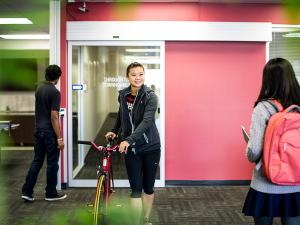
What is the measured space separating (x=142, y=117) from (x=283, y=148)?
116cm

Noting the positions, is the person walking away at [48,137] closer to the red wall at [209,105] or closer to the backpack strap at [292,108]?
the red wall at [209,105]

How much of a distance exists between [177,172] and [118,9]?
3923mm

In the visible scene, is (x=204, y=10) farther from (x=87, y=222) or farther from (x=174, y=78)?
(x=87, y=222)

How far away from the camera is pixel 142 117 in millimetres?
2363

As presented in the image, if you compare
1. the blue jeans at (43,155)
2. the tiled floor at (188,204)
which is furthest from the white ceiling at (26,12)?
the blue jeans at (43,155)

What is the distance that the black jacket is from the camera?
7.60 ft

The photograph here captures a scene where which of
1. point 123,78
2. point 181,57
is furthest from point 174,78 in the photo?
point 123,78

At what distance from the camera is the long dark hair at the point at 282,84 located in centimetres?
144

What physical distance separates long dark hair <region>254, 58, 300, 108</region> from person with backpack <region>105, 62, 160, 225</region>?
0.91m

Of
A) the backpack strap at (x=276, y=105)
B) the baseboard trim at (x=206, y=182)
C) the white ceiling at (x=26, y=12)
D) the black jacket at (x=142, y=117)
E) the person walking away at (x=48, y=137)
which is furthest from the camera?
the baseboard trim at (x=206, y=182)

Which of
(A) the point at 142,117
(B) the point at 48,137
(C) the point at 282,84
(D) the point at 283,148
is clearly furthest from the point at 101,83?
(D) the point at 283,148

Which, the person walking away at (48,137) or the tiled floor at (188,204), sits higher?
the person walking away at (48,137)

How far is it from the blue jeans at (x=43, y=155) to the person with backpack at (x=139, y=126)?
1178 millimetres

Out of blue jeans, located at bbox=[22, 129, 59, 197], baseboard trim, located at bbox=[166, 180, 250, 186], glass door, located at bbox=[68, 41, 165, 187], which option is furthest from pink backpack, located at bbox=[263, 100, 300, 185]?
baseboard trim, located at bbox=[166, 180, 250, 186]
